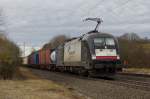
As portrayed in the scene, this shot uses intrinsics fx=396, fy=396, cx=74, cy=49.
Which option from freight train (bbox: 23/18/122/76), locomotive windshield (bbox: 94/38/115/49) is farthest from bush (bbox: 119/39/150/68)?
locomotive windshield (bbox: 94/38/115/49)

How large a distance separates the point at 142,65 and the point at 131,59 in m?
2.19

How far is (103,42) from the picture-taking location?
30.3m

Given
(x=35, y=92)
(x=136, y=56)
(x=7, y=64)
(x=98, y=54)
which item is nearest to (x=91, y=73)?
(x=98, y=54)

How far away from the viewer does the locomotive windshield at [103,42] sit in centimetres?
3000

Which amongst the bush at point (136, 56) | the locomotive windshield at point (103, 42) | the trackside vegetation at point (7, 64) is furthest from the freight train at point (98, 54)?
the bush at point (136, 56)

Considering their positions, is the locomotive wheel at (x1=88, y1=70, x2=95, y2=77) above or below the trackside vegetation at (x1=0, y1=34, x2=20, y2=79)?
below

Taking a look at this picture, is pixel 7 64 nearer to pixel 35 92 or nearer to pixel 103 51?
pixel 103 51

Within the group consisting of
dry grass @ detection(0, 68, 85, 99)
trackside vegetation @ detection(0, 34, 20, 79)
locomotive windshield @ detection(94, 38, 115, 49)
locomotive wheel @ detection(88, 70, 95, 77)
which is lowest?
dry grass @ detection(0, 68, 85, 99)

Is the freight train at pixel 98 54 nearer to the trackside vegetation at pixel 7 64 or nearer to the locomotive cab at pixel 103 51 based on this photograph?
the locomotive cab at pixel 103 51

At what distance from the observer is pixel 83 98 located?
17.4 m

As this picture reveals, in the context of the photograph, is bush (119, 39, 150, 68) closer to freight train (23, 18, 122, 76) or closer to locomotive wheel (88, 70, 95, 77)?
freight train (23, 18, 122, 76)

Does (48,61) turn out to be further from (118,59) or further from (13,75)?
(118,59)

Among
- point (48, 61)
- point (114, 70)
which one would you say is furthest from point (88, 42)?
point (48, 61)

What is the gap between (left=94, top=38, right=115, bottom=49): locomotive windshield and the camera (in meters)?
30.0
